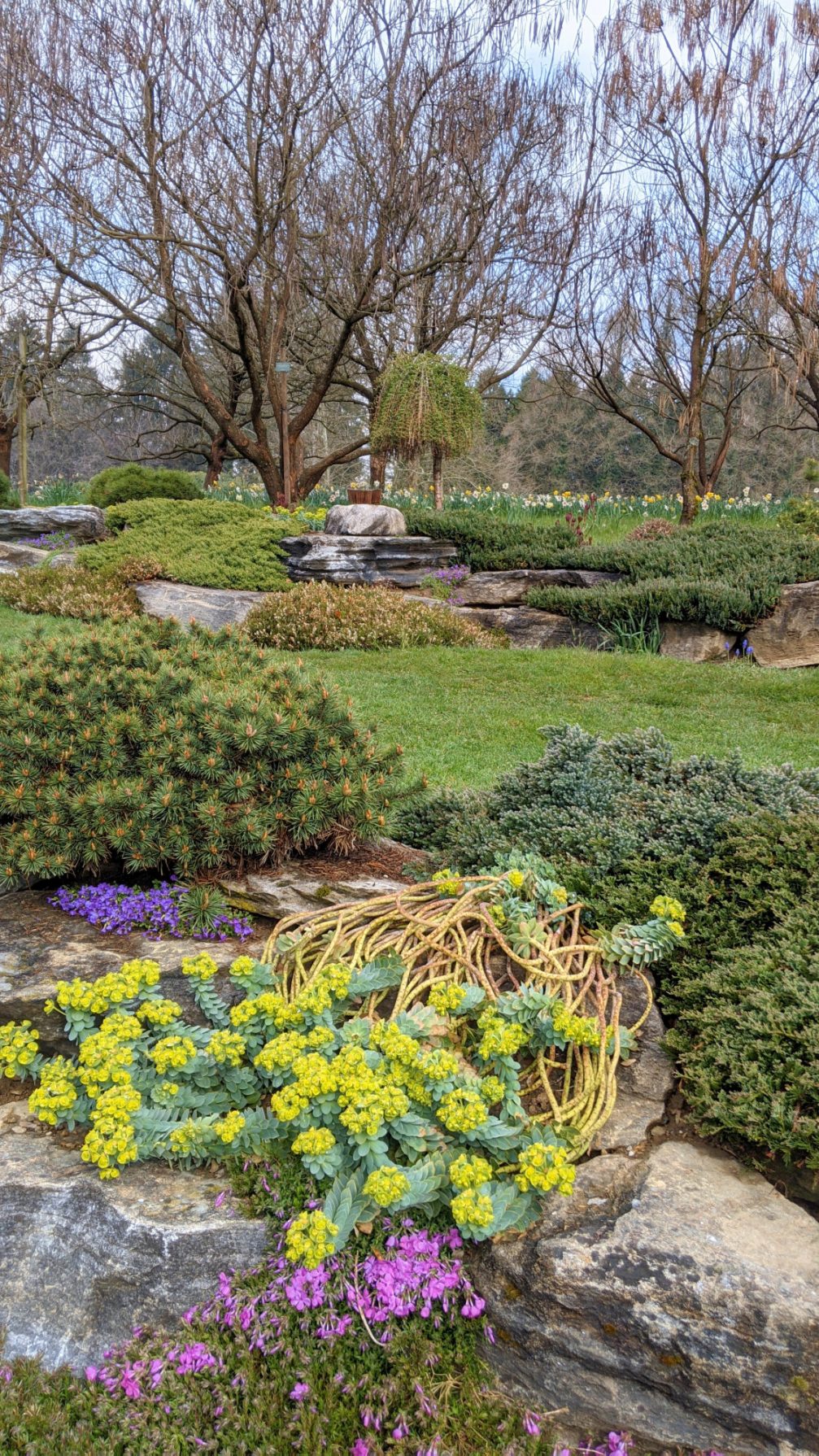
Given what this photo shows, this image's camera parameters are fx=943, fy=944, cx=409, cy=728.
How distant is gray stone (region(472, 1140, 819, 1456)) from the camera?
5.93 feet

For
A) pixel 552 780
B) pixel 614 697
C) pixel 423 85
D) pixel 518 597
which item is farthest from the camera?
pixel 423 85

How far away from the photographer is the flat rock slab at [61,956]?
276cm

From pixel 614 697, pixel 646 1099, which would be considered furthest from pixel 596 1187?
pixel 614 697

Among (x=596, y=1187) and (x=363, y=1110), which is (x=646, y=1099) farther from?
(x=363, y=1110)

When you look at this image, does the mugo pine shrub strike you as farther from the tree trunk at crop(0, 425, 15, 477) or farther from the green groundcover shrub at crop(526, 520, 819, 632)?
the tree trunk at crop(0, 425, 15, 477)

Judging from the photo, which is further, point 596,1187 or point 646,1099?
point 646,1099

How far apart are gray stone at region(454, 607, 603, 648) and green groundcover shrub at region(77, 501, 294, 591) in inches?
101

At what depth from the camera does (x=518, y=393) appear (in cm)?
2948

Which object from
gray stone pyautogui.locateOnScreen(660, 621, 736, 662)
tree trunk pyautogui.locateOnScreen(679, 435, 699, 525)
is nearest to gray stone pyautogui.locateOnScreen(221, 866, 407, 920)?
gray stone pyautogui.locateOnScreen(660, 621, 736, 662)

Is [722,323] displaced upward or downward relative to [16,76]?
downward

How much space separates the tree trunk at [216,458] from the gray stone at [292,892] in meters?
18.2

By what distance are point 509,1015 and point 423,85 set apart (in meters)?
16.5

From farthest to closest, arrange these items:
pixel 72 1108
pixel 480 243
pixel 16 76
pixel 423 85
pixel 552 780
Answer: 1. pixel 480 243
2. pixel 423 85
3. pixel 16 76
4. pixel 552 780
5. pixel 72 1108

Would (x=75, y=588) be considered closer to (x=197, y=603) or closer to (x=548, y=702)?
(x=197, y=603)
